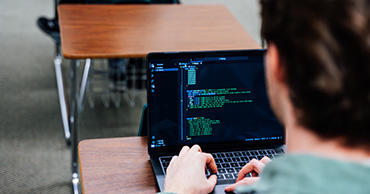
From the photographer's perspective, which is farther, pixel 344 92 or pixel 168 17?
pixel 168 17

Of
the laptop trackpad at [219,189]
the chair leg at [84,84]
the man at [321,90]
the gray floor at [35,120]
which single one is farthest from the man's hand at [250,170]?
the chair leg at [84,84]

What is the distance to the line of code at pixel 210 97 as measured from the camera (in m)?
1.25

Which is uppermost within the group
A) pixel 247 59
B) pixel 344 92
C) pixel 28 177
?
pixel 344 92

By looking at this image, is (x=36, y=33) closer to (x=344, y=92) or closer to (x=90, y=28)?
(x=90, y=28)

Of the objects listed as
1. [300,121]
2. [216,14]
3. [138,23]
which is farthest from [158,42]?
[300,121]

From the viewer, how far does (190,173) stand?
1115 mm

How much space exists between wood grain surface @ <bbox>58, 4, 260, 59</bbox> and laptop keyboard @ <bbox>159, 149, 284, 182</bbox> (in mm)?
869

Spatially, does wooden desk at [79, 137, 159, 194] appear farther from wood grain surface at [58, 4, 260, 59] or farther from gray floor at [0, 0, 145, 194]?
gray floor at [0, 0, 145, 194]

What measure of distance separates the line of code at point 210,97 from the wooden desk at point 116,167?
0.20 meters

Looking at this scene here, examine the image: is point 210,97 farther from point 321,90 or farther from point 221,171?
point 321,90

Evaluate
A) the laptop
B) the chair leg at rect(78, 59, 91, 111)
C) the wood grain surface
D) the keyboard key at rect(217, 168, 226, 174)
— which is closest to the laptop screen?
the laptop

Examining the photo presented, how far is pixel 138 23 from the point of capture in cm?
243

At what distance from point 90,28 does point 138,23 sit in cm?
24

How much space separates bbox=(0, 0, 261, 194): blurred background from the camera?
2.48 metres
